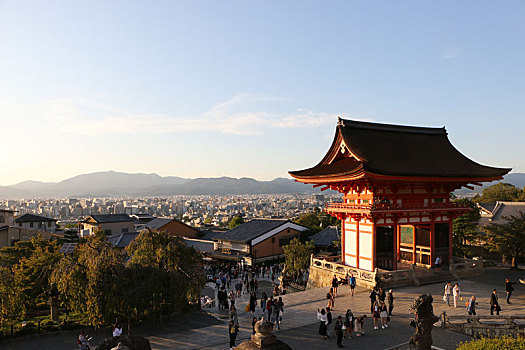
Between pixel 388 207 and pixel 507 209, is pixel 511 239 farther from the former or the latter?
pixel 507 209

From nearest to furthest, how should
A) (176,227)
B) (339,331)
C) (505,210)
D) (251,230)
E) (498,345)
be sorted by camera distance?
1. (498,345)
2. (339,331)
3. (251,230)
4. (505,210)
5. (176,227)

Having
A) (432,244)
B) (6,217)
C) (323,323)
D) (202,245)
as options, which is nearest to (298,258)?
(432,244)

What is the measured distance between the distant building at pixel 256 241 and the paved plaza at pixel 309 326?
2289cm

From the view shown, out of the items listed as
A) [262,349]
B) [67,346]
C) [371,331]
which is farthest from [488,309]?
[67,346]

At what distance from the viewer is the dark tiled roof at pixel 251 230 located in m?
48.4

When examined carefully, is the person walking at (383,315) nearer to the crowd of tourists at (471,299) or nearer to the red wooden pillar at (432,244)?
the crowd of tourists at (471,299)

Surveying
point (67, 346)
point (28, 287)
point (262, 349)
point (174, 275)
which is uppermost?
point (262, 349)

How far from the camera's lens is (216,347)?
15.9 metres

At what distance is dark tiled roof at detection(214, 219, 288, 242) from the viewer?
4844cm

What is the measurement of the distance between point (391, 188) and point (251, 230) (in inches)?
1056

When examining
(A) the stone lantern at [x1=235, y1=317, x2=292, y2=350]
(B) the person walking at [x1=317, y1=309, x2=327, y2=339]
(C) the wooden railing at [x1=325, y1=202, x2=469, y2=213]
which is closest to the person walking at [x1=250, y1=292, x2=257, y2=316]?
(B) the person walking at [x1=317, y1=309, x2=327, y2=339]

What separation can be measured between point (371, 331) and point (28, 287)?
58.9ft

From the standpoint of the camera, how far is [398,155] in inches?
1117

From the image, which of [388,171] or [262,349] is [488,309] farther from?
[262,349]
